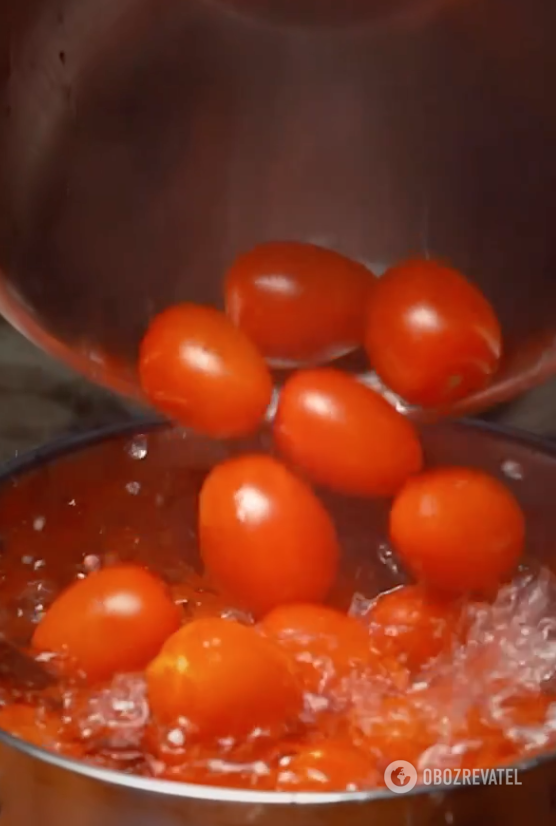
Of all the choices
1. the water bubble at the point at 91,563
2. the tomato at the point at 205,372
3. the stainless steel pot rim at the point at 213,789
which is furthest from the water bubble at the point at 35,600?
the stainless steel pot rim at the point at 213,789

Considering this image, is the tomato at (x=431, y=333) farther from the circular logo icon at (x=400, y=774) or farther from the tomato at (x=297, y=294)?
the circular logo icon at (x=400, y=774)

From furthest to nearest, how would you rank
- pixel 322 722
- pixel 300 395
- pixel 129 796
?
pixel 300 395 < pixel 322 722 < pixel 129 796

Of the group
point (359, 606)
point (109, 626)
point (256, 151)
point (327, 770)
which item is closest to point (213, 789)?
point (327, 770)

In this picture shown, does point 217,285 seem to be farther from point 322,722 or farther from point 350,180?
point 322,722

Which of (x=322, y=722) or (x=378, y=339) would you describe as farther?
(x=378, y=339)

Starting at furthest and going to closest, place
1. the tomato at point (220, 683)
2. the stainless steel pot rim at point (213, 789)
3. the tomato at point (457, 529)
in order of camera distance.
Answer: the tomato at point (457, 529) < the tomato at point (220, 683) < the stainless steel pot rim at point (213, 789)

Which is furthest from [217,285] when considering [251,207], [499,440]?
[499,440]
